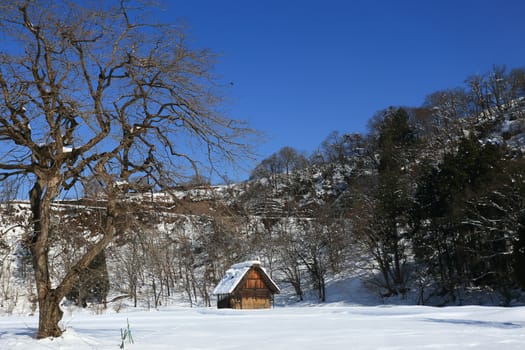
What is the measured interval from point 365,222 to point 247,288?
10.8 m

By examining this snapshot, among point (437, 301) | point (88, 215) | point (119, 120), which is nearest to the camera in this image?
point (119, 120)

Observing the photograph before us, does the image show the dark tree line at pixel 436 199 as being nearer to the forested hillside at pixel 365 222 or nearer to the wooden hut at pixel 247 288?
the forested hillside at pixel 365 222

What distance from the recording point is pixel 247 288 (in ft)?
128

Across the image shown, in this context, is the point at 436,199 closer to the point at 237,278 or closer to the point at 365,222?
the point at 365,222

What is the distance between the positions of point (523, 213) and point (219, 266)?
1208 inches

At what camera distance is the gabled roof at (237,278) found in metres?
37.8

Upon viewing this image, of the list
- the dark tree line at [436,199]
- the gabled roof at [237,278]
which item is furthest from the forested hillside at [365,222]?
the gabled roof at [237,278]

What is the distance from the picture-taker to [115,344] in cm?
964

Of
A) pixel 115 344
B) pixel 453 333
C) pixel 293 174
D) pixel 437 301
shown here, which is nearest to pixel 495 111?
pixel 293 174

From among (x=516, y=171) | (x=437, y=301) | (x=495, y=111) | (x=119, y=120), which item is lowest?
(x=437, y=301)

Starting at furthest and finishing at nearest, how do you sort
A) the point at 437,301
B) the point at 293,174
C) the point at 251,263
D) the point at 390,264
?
the point at 293,174 → the point at 390,264 → the point at 251,263 → the point at 437,301

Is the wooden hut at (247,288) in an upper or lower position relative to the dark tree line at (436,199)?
lower

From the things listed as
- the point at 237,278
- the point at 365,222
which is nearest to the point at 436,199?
the point at 365,222

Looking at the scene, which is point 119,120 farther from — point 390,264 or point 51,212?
point 390,264
